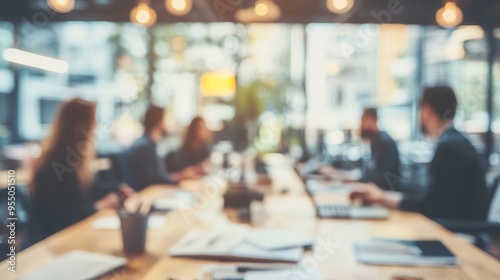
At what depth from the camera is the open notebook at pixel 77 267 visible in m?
1.26

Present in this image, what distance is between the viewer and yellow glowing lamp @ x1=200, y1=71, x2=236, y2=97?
23.5ft

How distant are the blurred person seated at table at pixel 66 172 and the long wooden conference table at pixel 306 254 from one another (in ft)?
0.99

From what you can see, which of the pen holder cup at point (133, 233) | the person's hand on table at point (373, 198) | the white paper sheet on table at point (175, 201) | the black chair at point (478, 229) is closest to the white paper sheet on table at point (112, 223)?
the white paper sheet on table at point (175, 201)

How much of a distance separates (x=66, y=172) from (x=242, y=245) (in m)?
1.47

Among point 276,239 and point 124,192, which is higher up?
point 124,192

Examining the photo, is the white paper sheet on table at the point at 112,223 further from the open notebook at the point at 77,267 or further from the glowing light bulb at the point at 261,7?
the glowing light bulb at the point at 261,7

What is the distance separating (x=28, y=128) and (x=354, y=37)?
5239mm

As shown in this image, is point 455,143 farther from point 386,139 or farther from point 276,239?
point 386,139

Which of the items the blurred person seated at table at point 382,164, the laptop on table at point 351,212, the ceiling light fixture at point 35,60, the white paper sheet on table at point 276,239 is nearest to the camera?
the white paper sheet on table at point 276,239

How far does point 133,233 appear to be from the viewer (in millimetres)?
1547

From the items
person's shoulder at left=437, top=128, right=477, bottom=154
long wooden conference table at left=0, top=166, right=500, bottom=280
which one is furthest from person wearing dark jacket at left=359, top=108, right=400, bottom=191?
long wooden conference table at left=0, top=166, right=500, bottom=280

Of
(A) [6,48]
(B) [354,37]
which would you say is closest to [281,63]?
(B) [354,37]

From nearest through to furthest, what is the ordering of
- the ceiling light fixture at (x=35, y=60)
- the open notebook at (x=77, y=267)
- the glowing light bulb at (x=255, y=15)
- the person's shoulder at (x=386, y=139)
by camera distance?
1. the open notebook at (x=77, y=267)
2. the person's shoulder at (x=386, y=139)
3. the ceiling light fixture at (x=35, y=60)
4. the glowing light bulb at (x=255, y=15)

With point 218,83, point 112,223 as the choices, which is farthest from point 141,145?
point 218,83
